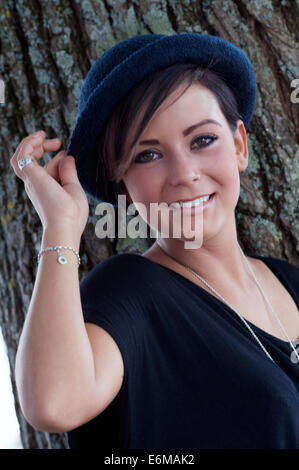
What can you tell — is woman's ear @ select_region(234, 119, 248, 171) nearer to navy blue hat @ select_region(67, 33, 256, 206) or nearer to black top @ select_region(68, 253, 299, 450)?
navy blue hat @ select_region(67, 33, 256, 206)

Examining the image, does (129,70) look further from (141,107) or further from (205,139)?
(205,139)

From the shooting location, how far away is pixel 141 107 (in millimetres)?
1536

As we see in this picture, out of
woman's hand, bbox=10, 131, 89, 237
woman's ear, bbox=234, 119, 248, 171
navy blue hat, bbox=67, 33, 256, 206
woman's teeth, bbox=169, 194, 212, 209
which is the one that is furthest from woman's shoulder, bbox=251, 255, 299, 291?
woman's hand, bbox=10, 131, 89, 237

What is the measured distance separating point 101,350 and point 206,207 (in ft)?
1.75

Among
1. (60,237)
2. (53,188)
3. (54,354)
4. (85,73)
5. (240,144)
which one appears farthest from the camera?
(85,73)

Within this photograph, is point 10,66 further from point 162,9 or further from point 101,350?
point 101,350

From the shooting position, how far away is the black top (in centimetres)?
143

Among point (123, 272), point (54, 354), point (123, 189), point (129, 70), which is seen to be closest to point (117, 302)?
point (123, 272)

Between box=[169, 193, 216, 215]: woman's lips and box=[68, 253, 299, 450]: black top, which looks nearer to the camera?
box=[68, 253, 299, 450]: black top

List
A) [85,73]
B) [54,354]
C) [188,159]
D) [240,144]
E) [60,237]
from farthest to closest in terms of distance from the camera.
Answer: [85,73], [240,144], [188,159], [60,237], [54,354]

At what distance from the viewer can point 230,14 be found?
197 cm

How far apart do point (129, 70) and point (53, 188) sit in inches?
→ 14.4

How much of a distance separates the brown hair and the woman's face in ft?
0.07

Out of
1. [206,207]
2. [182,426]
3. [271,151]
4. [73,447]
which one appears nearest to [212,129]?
[206,207]
